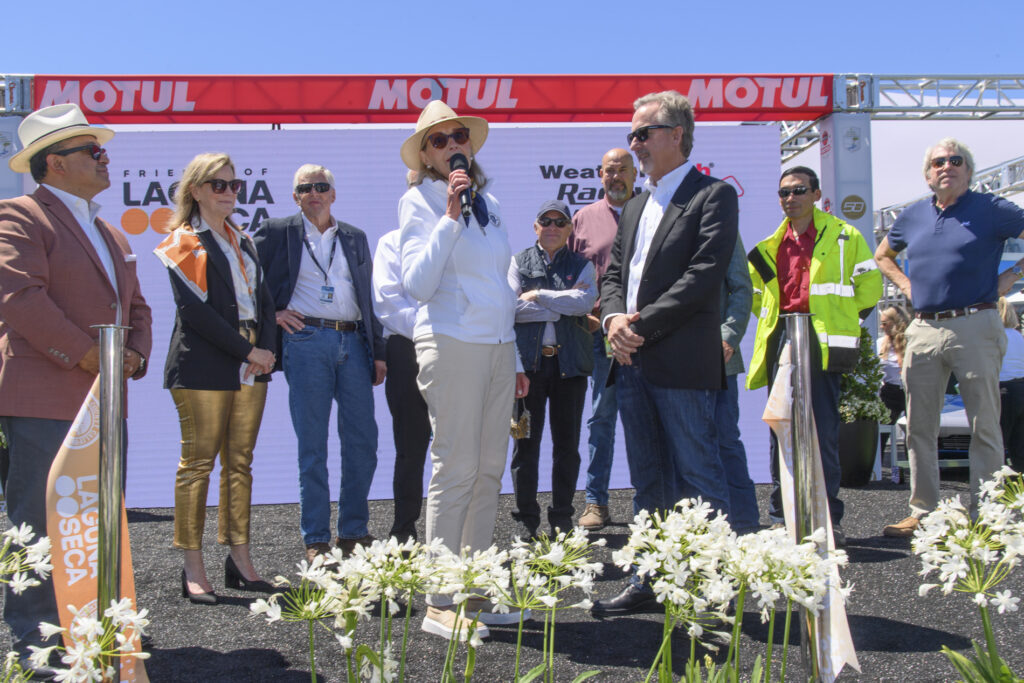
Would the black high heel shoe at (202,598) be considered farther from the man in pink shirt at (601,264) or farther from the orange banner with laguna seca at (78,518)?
the man in pink shirt at (601,264)

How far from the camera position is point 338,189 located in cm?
634

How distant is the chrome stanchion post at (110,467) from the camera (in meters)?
1.62

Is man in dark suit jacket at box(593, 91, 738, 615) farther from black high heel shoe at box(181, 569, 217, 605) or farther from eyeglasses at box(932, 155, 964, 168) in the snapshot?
eyeglasses at box(932, 155, 964, 168)

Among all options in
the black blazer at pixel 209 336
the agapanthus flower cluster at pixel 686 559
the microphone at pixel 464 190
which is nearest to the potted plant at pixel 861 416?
the microphone at pixel 464 190

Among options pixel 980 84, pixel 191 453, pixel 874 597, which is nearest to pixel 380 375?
pixel 191 453

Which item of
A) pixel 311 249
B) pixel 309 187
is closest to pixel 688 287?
pixel 311 249

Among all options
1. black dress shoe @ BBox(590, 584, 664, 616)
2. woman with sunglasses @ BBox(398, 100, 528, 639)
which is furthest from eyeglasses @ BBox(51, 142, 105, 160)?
black dress shoe @ BBox(590, 584, 664, 616)

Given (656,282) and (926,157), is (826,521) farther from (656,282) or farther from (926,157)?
(926,157)

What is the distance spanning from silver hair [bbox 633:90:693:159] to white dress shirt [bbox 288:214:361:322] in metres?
1.85

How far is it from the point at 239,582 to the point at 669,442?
6.80 feet

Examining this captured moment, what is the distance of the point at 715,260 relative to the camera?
10.1ft

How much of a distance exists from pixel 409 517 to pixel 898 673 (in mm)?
2300

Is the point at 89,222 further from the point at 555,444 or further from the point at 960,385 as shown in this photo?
the point at 960,385

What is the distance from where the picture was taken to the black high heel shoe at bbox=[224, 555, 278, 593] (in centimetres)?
388
